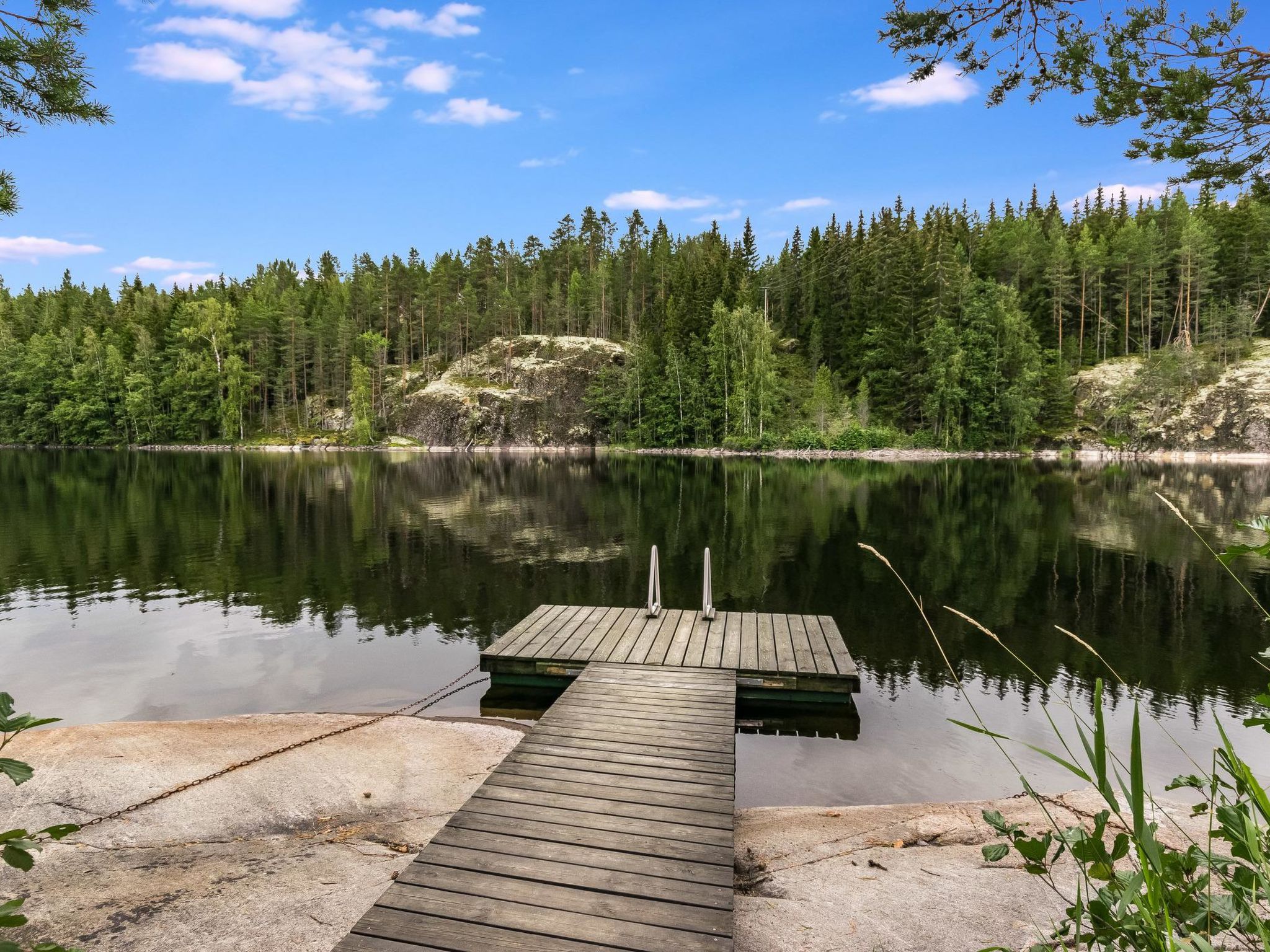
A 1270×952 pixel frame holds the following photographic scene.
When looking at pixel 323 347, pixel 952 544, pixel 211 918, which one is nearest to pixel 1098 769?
pixel 211 918

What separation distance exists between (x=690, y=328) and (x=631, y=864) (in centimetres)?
7917

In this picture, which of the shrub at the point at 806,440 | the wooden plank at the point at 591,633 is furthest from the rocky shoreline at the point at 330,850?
A: the shrub at the point at 806,440

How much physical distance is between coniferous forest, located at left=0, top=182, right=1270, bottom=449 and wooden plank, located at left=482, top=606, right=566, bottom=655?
208ft

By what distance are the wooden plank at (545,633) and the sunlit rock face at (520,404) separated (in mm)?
77017

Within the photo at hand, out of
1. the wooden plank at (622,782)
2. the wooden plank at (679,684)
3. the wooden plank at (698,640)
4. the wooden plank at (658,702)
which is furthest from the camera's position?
the wooden plank at (698,640)

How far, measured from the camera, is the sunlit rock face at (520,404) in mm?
88688

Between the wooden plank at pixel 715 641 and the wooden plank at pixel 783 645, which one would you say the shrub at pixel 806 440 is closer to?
the wooden plank at pixel 783 645

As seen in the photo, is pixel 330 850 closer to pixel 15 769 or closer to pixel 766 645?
pixel 15 769

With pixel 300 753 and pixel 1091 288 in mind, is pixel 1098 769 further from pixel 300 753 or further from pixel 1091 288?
pixel 1091 288

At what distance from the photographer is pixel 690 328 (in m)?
81.4

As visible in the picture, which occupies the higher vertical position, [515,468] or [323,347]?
[323,347]

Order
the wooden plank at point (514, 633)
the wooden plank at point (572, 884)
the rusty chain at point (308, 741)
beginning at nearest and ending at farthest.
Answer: the wooden plank at point (572, 884) → the rusty chain at point (308, 741) → the wooden plank at point (514, 633)

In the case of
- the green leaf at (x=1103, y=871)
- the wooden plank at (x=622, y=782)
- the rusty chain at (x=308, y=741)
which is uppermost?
the green leaf at (x=1103, y=871)

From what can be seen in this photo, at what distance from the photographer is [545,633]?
11.8 metres
